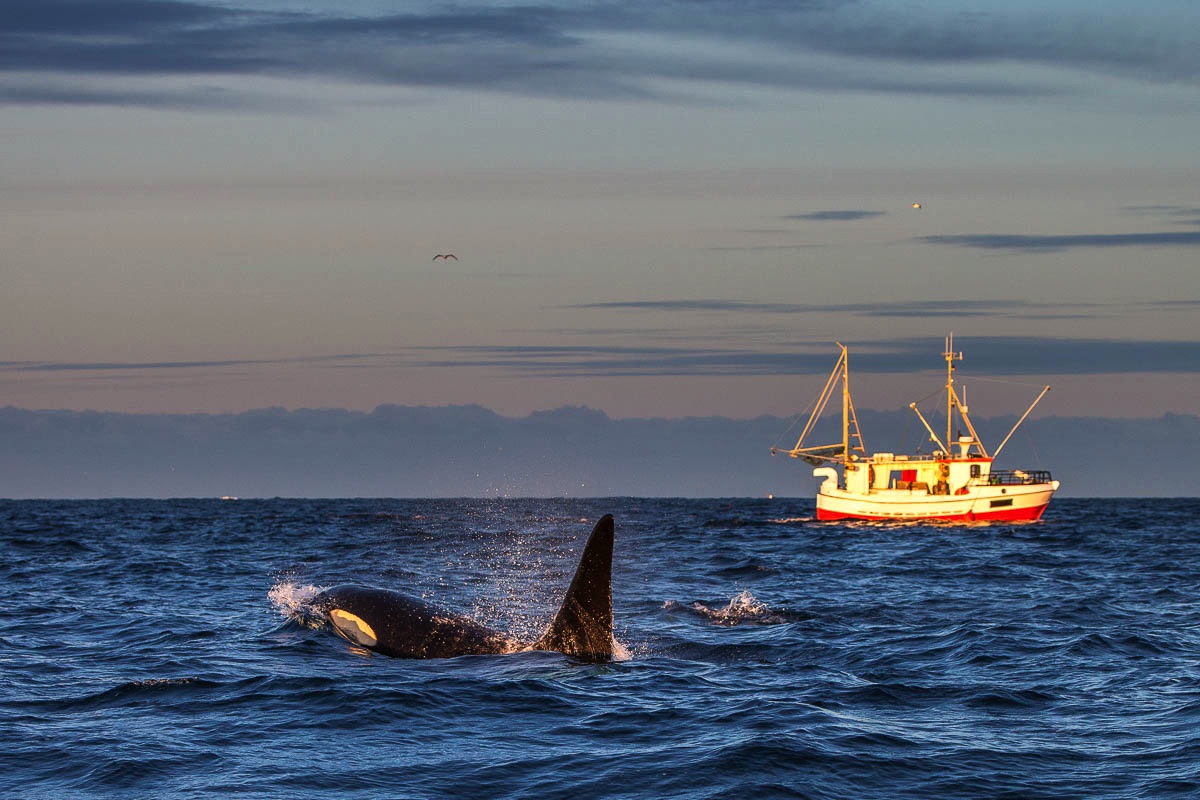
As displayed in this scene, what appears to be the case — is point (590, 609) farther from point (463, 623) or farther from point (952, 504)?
point (952, 504)

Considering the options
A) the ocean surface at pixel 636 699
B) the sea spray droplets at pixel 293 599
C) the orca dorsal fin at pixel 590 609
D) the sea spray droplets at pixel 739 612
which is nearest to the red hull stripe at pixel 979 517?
the ocean surface at pixel 636 699

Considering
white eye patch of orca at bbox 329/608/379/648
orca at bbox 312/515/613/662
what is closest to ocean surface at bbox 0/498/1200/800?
white eye patch of orca at bbox 329/608/379/648

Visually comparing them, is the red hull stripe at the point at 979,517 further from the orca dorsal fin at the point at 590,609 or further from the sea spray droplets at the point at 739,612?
the orca dorsal fin at the point at 590,609

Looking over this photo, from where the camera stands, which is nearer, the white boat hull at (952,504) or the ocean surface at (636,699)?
the ocean surface at (636,699)

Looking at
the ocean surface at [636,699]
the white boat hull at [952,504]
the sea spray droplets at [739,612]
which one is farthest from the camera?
the white boat hull at [952,504]

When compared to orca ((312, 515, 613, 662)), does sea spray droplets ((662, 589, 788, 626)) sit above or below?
below

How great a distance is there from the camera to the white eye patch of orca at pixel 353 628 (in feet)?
50.9

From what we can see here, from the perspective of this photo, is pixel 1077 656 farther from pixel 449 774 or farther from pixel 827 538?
pixel 827 538

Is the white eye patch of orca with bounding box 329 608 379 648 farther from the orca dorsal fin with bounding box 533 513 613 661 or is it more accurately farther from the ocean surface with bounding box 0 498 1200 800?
the orca dorsal fin with bounding box 533 513 613 661

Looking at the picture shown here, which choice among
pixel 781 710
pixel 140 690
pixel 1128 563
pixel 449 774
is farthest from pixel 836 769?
pixel 1128 563

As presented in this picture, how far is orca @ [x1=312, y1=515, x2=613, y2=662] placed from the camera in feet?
44.8

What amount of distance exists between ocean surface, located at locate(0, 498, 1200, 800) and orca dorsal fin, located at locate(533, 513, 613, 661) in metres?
0.48

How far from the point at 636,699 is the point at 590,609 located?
1548 millimetres

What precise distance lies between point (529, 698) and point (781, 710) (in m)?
2.50
